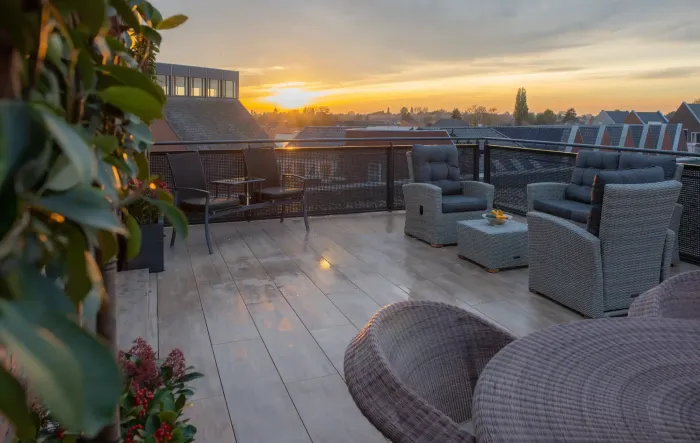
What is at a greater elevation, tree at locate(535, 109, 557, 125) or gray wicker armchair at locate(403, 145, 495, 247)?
tree at locate(535, 109, 557, 125)

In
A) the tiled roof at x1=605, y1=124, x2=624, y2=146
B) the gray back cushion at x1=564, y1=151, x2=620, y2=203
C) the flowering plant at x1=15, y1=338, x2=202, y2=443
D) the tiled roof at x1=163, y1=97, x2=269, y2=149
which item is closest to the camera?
the flowering plant at x1=15, y1=338, x2=202, y2=443

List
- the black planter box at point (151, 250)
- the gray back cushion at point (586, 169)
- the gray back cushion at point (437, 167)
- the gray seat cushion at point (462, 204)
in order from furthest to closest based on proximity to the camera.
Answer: the gray back cushion at point (437, 167) < the gray seat cushion at point (462, 204) < the gray back cushion at point (586, 169) < the black planter box at point (151, 250)

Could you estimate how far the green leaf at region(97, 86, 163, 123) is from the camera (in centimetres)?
41

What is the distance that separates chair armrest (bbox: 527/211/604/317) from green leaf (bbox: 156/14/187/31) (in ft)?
10.7

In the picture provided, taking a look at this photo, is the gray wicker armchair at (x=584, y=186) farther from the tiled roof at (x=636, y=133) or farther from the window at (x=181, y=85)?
the tiled roof at (x=636, y=133)

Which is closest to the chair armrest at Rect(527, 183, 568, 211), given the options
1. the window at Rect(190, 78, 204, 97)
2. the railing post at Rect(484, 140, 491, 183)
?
the railing post at Rect(484, 140, 491, 183)

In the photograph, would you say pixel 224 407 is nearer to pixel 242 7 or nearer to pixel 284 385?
pixel 284 385

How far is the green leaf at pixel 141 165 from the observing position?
0.76m

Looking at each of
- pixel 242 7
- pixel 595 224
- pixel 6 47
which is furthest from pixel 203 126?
pixel 6 47

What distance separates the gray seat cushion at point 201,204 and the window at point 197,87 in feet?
52.9

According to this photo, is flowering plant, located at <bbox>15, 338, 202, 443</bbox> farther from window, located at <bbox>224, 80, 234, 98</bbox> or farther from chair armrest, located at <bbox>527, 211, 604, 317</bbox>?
window, located at <bbox>224, 80, 234, 98</bbox>

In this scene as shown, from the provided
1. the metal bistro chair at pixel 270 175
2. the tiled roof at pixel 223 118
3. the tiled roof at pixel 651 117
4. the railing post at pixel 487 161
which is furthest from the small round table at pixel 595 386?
the tiled roof at pixel 651 117

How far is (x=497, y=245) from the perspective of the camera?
15.6 feet

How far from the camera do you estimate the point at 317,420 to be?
2492 mm
